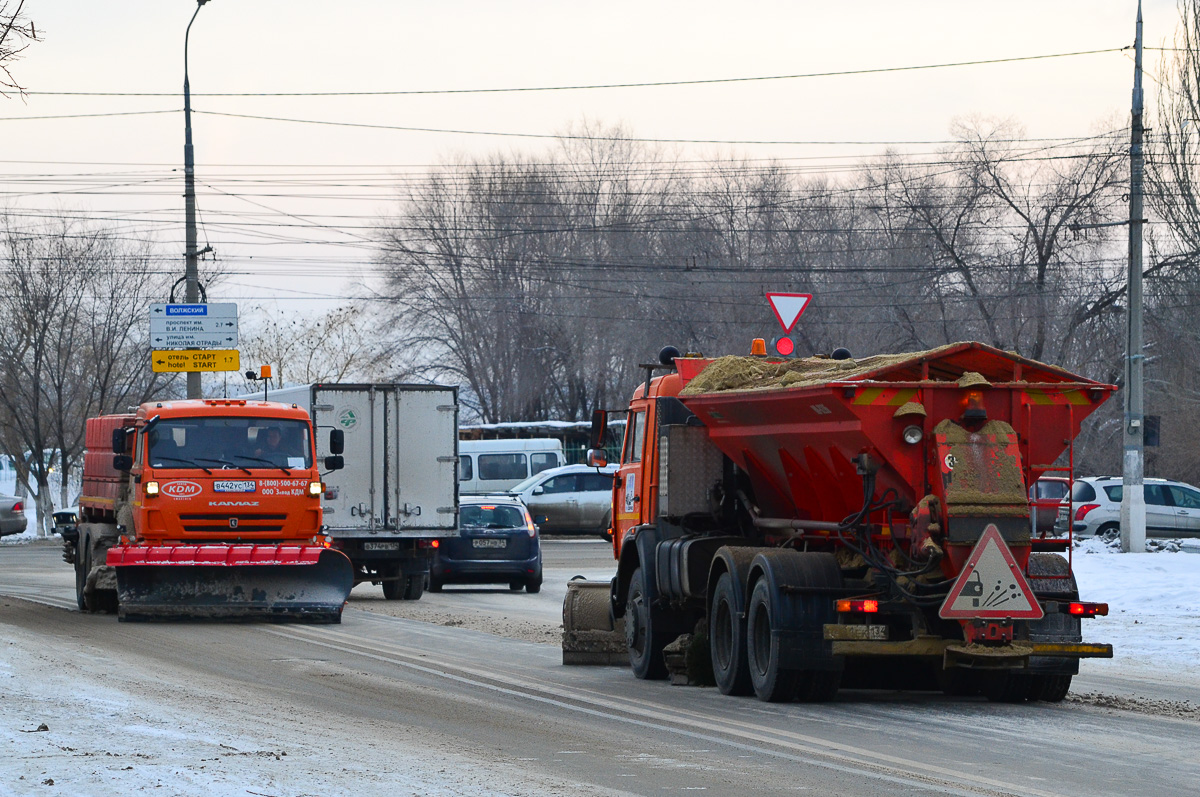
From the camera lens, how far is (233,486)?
18.3 metres

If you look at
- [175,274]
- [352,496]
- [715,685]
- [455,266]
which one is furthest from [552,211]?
[715,685]

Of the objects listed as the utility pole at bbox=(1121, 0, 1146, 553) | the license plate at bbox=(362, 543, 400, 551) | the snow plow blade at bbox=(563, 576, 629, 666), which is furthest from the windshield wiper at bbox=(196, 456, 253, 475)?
the utility pole at bbox=(1121, 0, 1146, 553)

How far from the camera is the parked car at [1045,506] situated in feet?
35.6

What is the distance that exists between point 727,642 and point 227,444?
28.2 feet

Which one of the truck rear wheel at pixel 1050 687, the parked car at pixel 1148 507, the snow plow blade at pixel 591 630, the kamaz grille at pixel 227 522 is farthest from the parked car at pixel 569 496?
the truck rear wheel at pixel 1050 687

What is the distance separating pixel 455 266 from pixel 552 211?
186 inches

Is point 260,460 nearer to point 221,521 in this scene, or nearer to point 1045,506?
point 221,521

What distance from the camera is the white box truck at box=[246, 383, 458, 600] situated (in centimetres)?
2253

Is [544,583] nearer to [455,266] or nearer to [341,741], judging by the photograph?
[341,741]

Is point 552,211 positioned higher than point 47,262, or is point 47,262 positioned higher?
point 552,211

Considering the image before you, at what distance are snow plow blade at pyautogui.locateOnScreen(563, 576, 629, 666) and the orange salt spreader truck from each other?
6.02 feet

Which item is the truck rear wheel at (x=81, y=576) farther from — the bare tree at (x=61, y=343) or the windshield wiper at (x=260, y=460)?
the bare tree at (x=61, y=343)

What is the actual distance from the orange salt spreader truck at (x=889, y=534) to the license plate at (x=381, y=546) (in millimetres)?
10345

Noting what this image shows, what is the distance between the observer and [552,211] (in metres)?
61.2
